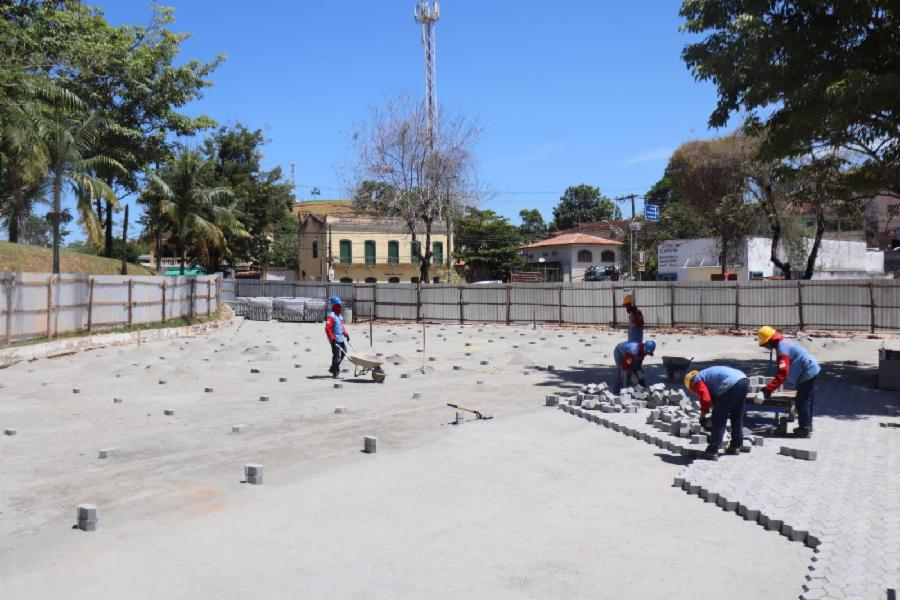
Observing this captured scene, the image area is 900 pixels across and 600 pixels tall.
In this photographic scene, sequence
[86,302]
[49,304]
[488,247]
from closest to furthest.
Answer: [49,304]
[86,302]
[488,247]

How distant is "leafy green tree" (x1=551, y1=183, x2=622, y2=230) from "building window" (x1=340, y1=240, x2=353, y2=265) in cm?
4475

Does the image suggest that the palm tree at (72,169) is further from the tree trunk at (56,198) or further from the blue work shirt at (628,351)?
the blue work shirt at (628,351)

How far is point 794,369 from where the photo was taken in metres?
9.52

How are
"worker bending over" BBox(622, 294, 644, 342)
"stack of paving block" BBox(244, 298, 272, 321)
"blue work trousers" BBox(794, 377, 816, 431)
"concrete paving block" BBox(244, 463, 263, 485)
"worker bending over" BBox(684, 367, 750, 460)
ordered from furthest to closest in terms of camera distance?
"stack of paving block" BBox(244, 298, 272, 321)
"worker bending over" BBox(622, 294, 644, 342)
"blue work trousers" BBox(794, 377, 816, 431)
"worker bending over" BBox(684, 367, 750, 460)
"concrete paving block" BBox(244, 463, 263, 485)

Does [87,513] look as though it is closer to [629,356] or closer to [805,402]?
[805,402]

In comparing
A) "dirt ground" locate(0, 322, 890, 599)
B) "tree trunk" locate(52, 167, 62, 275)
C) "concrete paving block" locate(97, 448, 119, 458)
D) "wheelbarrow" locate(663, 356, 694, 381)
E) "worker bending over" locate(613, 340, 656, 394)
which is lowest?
"dirt ground" locate(0, 322, 890, 599)

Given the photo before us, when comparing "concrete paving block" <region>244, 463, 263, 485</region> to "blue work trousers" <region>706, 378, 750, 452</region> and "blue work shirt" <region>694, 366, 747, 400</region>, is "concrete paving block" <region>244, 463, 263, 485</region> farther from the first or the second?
"blue work trousers" <region>706, 378, 750, 452</region>

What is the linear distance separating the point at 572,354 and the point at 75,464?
15257 millimetres

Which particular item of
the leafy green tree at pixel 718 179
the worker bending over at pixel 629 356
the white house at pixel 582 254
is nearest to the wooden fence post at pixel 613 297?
the leafy green tree at pixel 718 179

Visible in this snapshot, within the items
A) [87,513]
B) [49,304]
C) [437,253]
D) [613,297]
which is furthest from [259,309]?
[87,513]

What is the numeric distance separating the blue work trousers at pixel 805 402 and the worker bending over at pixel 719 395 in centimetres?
149

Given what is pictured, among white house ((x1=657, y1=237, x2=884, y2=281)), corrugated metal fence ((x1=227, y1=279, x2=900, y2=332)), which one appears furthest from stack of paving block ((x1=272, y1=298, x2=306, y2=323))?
white house ((x1=657, y1=237, x2=884, y2=281))

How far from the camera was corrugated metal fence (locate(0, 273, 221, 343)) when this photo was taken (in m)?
19.9

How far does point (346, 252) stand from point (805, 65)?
5163 cm
